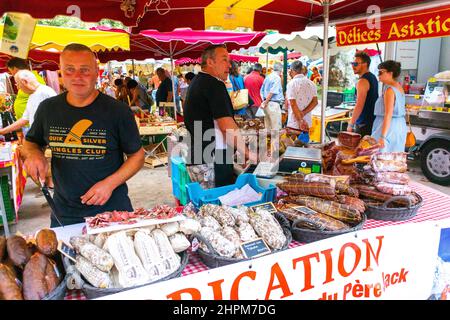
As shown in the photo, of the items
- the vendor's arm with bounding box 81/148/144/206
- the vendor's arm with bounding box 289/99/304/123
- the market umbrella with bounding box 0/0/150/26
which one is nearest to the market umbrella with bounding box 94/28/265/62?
the vendor's arm with bounding box 289/99/304/123

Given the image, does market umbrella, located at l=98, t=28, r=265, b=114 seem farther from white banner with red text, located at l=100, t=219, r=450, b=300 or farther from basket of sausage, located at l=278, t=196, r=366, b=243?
white banner with red text, located at l=100, t=219, r=450, b=300

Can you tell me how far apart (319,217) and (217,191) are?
811mm

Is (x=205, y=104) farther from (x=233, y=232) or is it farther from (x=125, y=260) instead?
(x=125, y=260)

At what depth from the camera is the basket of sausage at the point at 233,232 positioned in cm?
147

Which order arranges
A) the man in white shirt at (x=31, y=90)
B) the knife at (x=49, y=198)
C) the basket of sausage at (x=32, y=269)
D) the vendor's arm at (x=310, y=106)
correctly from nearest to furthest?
the basket of sausage at (x=32, y=269) < the knife at (x=49, y=198) < the man in white shirt at (x=31, y=90) < the vendor's arm at (x=310, y=106)

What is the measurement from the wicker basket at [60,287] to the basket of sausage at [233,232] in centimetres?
53

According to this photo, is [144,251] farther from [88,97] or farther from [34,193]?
[34,193]

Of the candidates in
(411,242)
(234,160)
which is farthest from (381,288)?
(234,160)

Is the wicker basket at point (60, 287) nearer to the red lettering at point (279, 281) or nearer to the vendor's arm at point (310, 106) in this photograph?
the red lettering at point (279, 281)

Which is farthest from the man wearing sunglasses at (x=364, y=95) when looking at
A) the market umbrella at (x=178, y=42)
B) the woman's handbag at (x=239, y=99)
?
the woman's handbag at (x=239, y=99)

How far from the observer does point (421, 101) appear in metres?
6.39

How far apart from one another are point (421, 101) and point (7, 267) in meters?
6.90

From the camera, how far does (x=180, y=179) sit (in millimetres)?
3504
